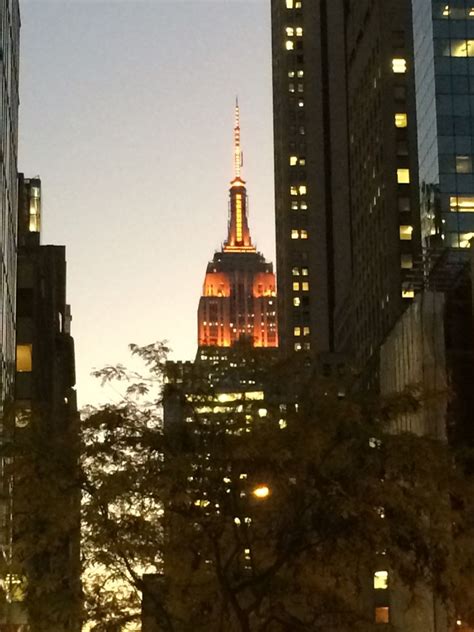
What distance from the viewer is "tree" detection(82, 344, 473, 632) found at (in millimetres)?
31516

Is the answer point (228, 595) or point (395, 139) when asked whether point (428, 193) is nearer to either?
point (395, 139)

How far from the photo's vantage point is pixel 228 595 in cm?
3181

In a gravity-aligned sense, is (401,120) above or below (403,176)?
above

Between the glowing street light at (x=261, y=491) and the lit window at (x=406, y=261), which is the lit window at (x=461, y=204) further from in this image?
the glowing street light at (x=261, y=491)

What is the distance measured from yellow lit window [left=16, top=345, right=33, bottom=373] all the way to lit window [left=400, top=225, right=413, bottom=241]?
7512 centimetres

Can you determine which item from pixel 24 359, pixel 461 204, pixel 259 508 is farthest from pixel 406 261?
pixel 259 508

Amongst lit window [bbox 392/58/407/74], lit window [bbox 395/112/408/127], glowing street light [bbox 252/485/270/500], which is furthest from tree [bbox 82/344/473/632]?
lit window [bbox 392/58/407/74]

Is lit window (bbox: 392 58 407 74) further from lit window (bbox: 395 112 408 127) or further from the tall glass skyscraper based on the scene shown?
the tall glass skyscraper

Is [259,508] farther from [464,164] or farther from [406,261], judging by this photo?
[406,261]

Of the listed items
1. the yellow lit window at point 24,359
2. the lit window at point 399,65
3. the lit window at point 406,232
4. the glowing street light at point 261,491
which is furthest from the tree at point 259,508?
the lit window at point 399,65

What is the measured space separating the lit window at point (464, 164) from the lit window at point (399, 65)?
40.3 m

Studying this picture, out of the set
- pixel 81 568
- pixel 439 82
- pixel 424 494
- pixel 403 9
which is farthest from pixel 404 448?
pixel 403 9

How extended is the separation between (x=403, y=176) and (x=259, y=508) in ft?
434

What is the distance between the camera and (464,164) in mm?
126562
